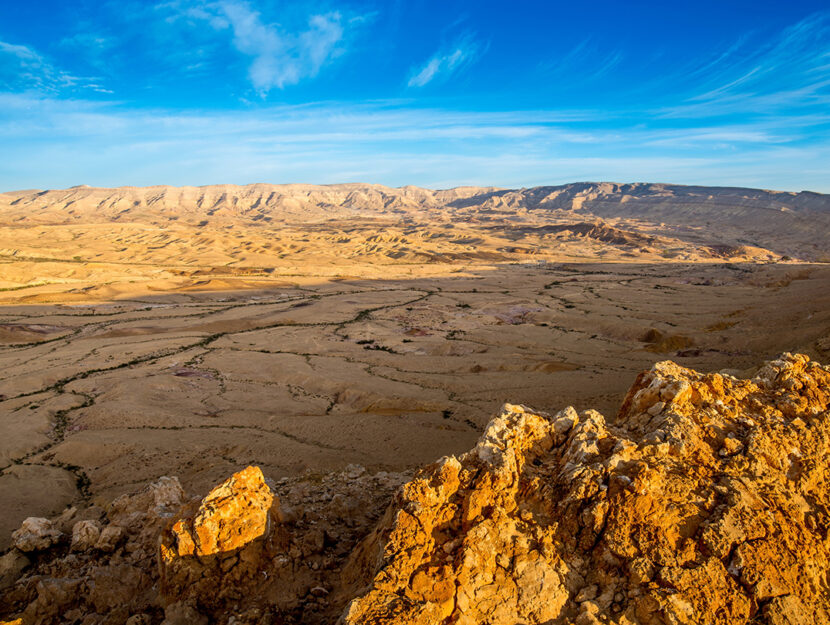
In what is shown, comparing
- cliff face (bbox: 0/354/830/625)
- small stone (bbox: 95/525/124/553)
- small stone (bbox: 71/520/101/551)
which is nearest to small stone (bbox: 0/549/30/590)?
cliff face (bbox: 0/354/830/625)

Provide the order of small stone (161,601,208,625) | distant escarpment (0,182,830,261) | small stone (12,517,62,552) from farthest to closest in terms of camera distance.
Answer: distant escarpment (0,182,830,261) < small stone (12,517,62,552) < small stone (161,601,208,625)

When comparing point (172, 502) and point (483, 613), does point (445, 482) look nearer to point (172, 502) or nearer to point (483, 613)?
point (483, 613)

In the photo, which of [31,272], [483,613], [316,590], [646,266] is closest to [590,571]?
[483,613]

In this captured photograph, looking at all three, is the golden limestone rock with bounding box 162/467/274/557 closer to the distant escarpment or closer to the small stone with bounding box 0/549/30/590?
the small stone with bounding box 0/549/30/590

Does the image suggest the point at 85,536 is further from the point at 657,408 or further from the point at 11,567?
the point at 657,408

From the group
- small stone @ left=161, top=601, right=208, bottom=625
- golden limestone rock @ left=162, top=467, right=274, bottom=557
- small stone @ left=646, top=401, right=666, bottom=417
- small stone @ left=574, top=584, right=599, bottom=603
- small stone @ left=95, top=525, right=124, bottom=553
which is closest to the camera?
small stone @ left=574, top=584, right=599, bottom=603

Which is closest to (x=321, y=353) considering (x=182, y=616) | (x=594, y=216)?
(x=182, y=616)
